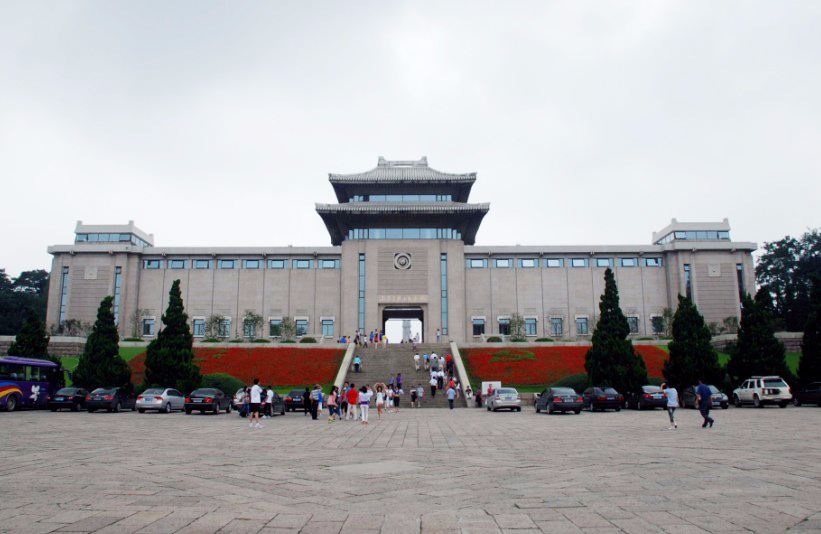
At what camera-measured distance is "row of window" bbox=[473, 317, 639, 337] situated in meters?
65.4

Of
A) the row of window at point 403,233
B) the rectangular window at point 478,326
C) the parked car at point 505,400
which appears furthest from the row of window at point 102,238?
the parked car at point 505,400

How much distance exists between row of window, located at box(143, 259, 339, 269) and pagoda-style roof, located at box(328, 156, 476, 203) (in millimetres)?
7246

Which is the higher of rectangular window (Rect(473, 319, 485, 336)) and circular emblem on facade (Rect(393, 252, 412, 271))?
circular emblem on facade (Rect(393, 252, 412, 271))

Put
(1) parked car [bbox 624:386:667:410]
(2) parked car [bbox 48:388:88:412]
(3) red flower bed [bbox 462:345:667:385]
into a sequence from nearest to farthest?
(2) parked car [bbox 48:388:88:412] → (1) parked car [bbox 624:386:667:410] → (3) red flower bed [bbox 462:345:667:385]

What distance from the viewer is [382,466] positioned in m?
10.4

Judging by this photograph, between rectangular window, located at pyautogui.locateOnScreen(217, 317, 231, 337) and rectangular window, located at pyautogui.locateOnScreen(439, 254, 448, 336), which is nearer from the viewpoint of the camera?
rectangular window, located at pyautogui.locateOnScreen(439, 254, 448, 336)

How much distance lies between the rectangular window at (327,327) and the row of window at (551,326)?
14.8 meters

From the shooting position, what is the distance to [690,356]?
3069 centimetres

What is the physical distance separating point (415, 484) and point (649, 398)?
2370cm

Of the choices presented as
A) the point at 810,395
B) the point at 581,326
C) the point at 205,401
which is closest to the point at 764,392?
the point at 810,395

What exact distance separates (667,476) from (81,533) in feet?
24.2

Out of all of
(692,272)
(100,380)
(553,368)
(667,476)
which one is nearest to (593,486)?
(667,476)

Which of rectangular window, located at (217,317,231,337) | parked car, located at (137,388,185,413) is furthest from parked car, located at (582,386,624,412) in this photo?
rectangular window, located at (217,317,231,337)

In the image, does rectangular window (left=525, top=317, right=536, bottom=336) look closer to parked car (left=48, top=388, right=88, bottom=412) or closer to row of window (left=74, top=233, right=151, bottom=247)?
row of window (left=74, top=233, right=151, bottom=247)
